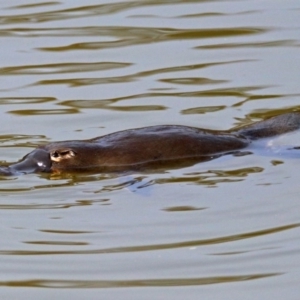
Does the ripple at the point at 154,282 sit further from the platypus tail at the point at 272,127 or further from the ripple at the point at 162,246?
the platypus tail at the point at 272,127

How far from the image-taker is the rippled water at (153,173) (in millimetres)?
5707

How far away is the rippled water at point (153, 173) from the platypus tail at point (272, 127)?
8cm

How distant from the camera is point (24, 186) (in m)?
7.22

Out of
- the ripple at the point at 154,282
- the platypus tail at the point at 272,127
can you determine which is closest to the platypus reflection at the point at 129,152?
the platypus tail at the point at 272,127

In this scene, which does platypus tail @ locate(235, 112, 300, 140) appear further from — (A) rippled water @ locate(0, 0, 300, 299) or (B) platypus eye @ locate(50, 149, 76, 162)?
(B) platypus eye @ locate(50, 149, 76, 162)

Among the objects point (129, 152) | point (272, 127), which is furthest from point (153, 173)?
point (272, 127)

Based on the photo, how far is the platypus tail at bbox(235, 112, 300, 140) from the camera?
7980 millimetres

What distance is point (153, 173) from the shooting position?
24.2ft

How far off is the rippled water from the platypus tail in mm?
84

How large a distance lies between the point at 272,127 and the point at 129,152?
1141mm

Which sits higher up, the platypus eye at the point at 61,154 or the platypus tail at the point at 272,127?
the platypus eye at the point at 61,154

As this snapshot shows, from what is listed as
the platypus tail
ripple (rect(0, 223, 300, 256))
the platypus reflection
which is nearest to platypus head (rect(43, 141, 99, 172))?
the platypus reflection

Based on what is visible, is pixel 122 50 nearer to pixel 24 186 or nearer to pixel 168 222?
pixel 24 186

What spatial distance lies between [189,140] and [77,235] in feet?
5.25
